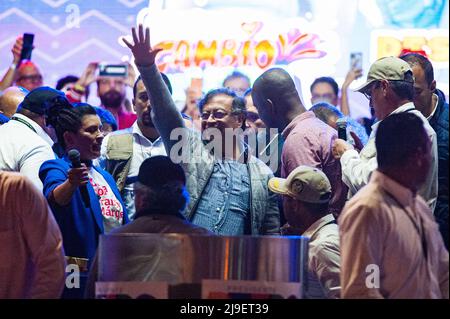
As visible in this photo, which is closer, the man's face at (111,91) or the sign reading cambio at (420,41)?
the man's face at (111,91)

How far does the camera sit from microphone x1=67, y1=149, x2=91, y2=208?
187 inches

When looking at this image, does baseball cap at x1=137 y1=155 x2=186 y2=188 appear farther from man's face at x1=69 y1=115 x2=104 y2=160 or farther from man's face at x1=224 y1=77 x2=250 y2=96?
man's face at x1=224 y1=77 x2=250 y2=96

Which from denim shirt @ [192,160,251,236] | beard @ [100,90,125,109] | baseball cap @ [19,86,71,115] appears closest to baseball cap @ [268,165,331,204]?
denim shirt @ [192,160,251,236]

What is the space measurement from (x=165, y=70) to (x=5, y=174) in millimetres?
5307

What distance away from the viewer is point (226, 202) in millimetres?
5211

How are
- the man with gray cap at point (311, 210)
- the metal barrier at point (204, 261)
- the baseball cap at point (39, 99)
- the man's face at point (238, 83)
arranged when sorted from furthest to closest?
the man's face at point (238, 83), the baseball cap at point (39, 99), the man with gray cap at point (311, 210), the metal barrier at point (204, 261)

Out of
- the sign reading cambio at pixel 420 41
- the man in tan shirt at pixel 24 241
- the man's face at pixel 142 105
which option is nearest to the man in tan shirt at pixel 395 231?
the man in tan shirt at pixel 24 241

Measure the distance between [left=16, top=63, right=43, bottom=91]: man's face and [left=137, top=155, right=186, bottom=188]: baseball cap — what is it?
13.4 ft

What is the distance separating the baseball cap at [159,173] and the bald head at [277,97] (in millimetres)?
1546

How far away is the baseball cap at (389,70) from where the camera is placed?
198 inches

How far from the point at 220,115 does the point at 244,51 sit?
3.71 metres

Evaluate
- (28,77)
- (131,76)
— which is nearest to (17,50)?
(28,77)

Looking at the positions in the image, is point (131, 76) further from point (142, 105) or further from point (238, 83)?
point (142, 105)

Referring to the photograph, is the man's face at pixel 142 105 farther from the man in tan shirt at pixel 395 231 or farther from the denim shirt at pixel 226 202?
the man in tan shirt at pixel 395 231
